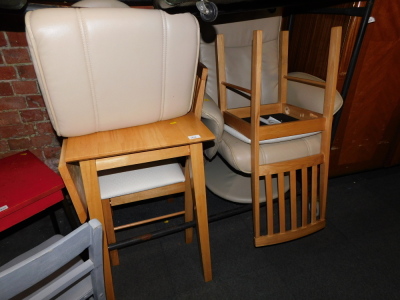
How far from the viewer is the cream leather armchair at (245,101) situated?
1.31 m

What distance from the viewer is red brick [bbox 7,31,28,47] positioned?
134 centimetres

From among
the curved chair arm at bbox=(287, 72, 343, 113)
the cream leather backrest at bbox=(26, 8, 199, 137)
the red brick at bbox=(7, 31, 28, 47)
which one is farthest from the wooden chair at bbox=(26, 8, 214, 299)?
A: the red brick at bbox=(7, 31, 28, 47)

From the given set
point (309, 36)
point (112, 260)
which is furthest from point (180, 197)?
point (309, 36)

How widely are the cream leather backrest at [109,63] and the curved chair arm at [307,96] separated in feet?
2.49

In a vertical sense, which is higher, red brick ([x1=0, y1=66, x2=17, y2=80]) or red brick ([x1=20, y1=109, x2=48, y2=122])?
red brick ([x1=0, y1=66, x2=17, y2=80])

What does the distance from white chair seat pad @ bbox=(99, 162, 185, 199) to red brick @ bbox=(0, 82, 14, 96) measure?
71cm

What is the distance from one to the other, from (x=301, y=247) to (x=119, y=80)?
1253 millimetres

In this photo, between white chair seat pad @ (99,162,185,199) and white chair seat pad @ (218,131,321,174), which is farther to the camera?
white chair seat pad @ (218,131,321,174)

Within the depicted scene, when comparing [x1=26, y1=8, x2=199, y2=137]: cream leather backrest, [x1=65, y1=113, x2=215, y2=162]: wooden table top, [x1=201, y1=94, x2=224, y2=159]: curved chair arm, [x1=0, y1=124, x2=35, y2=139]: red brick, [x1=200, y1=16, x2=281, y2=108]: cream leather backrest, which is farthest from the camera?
[x1=200, y1=16, x2=281, y2=108]: cream leather backrest

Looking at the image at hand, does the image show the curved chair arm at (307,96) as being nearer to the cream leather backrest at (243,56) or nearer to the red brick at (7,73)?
the cream leather backrest at (243,56)

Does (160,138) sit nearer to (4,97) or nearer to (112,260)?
(112,260)

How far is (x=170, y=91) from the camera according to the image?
95 cm

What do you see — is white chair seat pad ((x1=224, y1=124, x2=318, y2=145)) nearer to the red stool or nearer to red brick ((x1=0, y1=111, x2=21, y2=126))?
the red stool

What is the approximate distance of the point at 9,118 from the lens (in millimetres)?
1486
